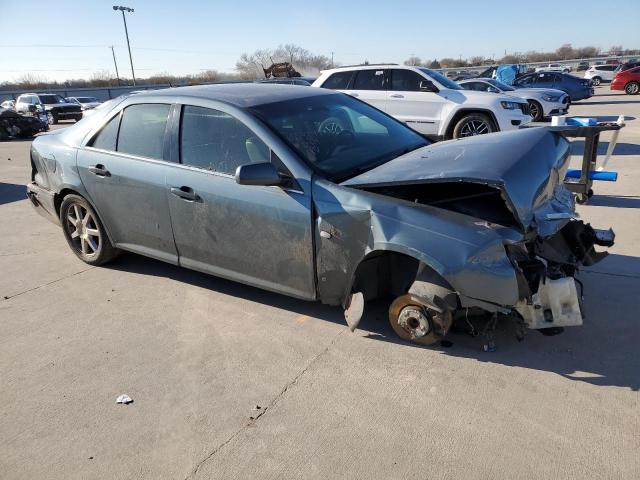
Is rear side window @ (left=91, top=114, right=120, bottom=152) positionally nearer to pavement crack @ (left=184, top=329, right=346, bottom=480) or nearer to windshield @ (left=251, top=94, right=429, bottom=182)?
windshield @ (left=251, top=94, right=429, bottom=182)

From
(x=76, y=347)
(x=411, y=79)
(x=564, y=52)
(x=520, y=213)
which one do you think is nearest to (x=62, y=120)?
(x=411, y=79)

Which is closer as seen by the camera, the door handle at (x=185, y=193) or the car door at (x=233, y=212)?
the car door at (x=233, y=212)

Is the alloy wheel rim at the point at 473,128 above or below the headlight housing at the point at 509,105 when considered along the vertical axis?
below

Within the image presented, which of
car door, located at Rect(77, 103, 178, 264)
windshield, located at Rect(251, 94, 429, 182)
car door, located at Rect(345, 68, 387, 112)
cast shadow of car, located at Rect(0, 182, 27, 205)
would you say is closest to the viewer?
windshield, located at Rect(251, 94, 429, 182)

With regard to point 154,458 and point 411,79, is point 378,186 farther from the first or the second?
point 411,79

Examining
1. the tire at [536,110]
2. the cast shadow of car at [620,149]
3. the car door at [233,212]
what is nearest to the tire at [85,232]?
the car door at [233,212]

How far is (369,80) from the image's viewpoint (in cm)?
1046

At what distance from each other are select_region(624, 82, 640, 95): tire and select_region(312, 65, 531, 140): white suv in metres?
19.5

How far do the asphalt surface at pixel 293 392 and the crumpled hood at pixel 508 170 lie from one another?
33.7 inches

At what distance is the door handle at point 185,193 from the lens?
3.78 metres

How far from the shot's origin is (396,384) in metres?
2.95

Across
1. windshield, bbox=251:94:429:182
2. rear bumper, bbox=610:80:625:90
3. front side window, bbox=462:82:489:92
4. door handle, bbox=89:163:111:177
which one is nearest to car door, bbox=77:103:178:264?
door handle, bbox=89:163:111:177

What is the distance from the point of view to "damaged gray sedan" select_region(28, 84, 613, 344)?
2938 millimetres

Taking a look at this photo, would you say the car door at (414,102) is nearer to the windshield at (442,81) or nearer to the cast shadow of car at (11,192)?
the windshield at (442,81)
